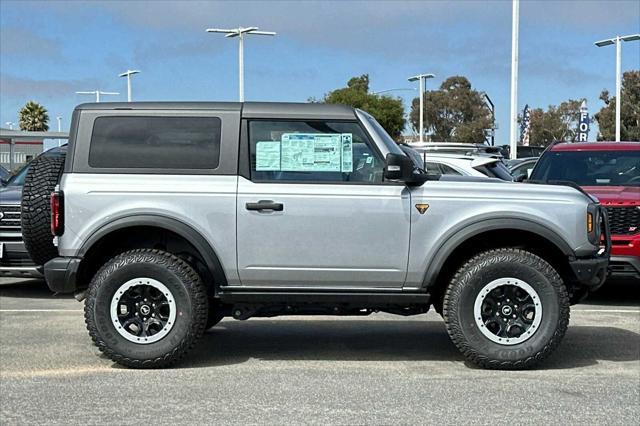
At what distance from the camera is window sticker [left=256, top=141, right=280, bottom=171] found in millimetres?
6211

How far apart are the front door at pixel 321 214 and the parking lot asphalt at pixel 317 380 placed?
77 centimetres

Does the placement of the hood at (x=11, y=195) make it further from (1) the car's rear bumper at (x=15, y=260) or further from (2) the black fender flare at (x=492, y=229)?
(2) the black fender flare at (x=492, y=229)

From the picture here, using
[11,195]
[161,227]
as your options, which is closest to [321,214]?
[161,227]

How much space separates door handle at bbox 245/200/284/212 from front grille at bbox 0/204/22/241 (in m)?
4.42

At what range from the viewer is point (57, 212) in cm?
611

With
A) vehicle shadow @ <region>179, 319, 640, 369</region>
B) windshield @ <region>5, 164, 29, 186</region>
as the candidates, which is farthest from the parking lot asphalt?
windshield @ <region>5, 164, 29, 186</region>

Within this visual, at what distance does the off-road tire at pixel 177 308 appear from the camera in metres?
6.14

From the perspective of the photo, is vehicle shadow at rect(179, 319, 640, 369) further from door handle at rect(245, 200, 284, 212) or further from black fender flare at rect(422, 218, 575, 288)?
door handle at rect(245, 200, 284, 212)

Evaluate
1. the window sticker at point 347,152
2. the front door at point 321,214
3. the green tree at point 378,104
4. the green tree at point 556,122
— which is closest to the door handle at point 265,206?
the front door at point 321,214

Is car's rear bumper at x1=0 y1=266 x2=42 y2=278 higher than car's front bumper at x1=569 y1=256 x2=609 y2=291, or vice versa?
car's front bumper at x1=569 y1=256 x2=609 y2=291

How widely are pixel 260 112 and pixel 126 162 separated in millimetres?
1100

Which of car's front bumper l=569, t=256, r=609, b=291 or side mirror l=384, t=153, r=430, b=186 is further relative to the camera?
car's front bumper l=569, t=256, r=609, b=291

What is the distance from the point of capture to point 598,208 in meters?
6.29

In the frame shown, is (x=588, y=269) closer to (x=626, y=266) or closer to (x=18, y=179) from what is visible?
(x=626, y=266)
